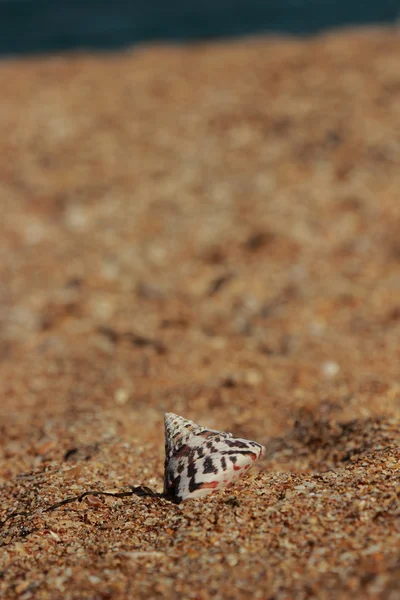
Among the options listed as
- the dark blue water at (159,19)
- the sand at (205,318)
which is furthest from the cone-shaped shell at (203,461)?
the dark blue water at (159,19)

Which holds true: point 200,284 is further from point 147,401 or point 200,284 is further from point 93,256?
point 147,401

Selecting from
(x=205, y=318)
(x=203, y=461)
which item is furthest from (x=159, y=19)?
(x=203, y=461)

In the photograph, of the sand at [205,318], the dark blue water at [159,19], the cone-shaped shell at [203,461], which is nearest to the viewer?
the sand at [205,318]

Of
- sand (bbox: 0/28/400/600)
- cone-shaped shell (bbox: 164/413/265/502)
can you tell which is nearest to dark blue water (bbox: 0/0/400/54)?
sand (bbox: 0/28/400/600)

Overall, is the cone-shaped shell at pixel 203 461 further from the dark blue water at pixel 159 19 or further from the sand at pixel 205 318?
the dark blue water at pixel 159 19

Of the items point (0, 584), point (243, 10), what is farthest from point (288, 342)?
point (243, 10)
